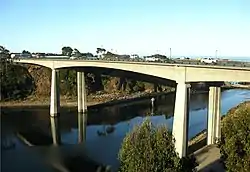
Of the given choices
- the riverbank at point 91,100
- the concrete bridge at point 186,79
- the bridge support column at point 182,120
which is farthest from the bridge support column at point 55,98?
the bridge support column at point 182,120

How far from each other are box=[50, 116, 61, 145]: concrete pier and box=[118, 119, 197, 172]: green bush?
83.3 ft

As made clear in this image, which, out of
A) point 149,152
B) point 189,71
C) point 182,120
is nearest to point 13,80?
point 189,71

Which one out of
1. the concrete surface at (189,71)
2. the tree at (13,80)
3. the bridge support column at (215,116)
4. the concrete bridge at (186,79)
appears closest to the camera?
the concrete surface at (189,71)

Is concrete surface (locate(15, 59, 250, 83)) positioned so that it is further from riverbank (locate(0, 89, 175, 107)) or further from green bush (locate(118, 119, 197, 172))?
riverbank (locate(0, 89, 175, 107))

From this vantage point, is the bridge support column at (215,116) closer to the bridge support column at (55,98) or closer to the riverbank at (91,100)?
the bridge support column at (55,98)

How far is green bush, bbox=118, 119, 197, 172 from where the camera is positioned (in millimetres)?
17141

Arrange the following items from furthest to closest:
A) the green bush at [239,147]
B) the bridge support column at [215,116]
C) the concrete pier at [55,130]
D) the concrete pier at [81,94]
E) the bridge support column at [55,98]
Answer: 1. the concrete pier at [81,94]
2. the bridge support column at [55,98]
3. the concrete pier at [55,130]
4. the bridge support column at [215,116]
5. the green bush at [239,147]

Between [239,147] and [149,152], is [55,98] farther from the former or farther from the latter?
[149,152]

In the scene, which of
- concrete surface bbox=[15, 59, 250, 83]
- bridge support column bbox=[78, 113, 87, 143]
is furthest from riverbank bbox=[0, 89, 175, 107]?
concrete surface bbox=[15, 59, 250, 83]

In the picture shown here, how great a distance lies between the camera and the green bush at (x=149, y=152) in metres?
17.1

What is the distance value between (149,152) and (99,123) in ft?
119

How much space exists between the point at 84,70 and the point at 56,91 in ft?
21.4

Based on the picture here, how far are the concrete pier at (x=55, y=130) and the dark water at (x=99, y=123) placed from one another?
54cm

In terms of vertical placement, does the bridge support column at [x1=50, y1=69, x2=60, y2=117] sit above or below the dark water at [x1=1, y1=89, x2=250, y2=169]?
above
